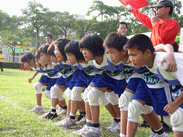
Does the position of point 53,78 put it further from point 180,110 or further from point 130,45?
point 180,110

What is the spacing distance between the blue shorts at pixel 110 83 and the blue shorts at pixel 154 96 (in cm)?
44

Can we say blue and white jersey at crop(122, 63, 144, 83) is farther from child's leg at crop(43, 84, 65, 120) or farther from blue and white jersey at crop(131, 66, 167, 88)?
child's leg at crop(43, 84, 65, 120)

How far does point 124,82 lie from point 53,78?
1884 mm

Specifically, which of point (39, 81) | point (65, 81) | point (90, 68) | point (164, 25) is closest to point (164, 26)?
point (164, 25)

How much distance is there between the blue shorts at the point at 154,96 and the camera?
84.7 inches

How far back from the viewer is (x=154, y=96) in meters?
2.23

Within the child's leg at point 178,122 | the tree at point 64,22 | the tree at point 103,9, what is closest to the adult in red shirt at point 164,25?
the child's leg at point 178,122

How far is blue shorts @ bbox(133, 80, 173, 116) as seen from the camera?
7.06 feet

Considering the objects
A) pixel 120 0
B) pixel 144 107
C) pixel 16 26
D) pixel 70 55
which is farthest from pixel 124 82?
pixel 16 26

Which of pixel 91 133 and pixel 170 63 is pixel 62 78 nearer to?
pixel 91 133

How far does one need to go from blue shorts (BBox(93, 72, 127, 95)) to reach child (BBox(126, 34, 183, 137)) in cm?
53

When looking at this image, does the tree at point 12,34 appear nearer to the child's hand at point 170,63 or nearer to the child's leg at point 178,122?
the child's hand at point 170,63

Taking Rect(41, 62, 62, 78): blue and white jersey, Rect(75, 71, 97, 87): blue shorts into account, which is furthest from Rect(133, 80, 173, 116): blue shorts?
Rect(41, 62, 62, 78): blue and white jersey

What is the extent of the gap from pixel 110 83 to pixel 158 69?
92 cm
